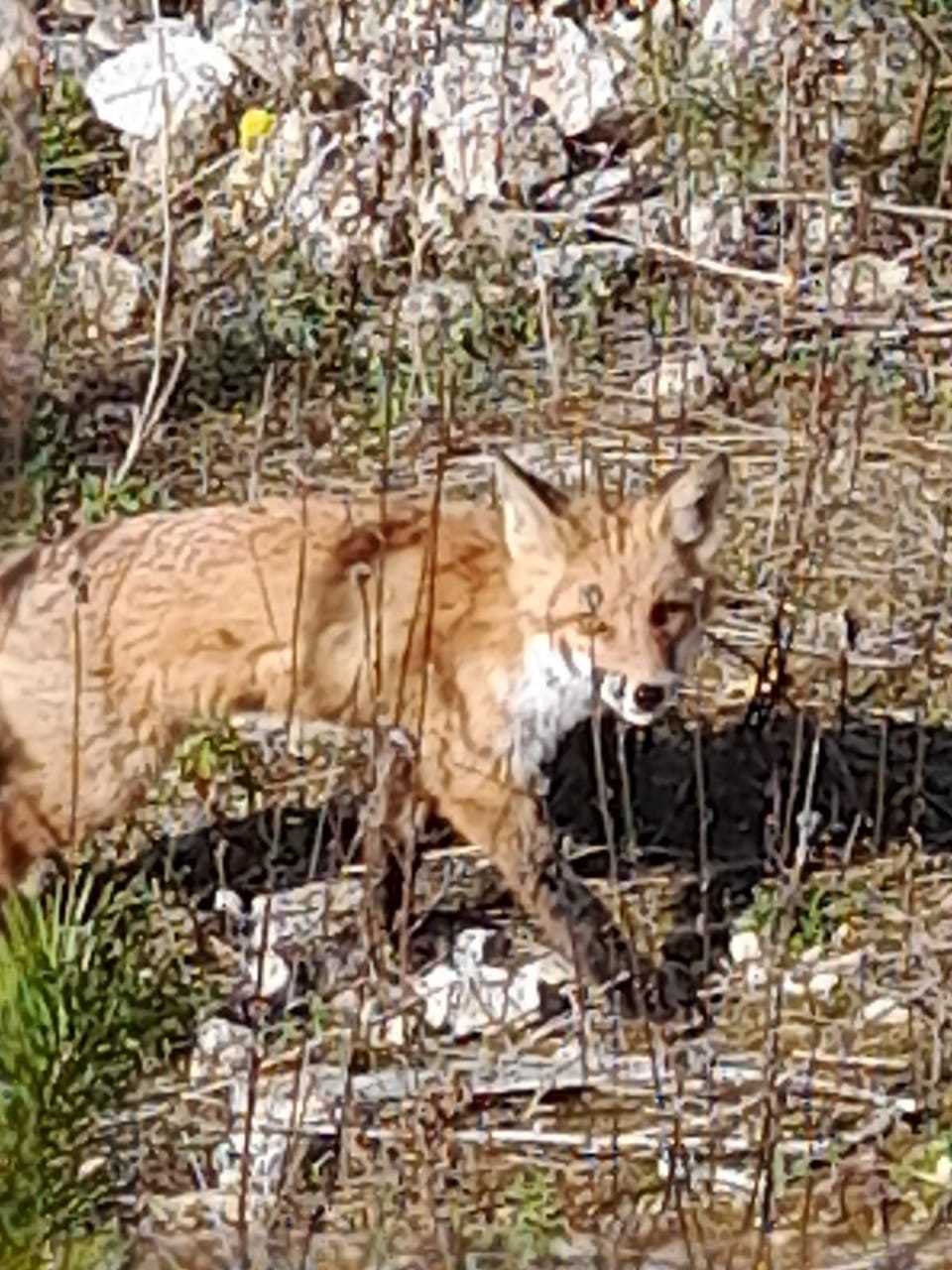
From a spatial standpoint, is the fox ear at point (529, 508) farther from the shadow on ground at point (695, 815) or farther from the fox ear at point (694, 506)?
the shadow on ground at point (695, 815)

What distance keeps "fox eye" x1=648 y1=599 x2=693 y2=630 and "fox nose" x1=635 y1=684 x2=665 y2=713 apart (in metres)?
0.12

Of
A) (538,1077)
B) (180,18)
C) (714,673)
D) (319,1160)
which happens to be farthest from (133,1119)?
(180,18)

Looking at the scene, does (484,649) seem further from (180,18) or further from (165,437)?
(180,18)

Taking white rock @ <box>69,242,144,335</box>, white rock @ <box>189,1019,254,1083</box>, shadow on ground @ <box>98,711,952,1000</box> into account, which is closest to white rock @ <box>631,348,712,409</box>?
white rock @ <box>69,242,144,335</box>

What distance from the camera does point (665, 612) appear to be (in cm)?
601

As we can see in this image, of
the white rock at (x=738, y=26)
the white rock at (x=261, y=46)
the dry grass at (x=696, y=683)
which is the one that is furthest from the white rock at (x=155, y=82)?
the white rock at (x=738, y=26)

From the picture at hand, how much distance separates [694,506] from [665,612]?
198mm

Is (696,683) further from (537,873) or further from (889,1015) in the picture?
(889,1015)

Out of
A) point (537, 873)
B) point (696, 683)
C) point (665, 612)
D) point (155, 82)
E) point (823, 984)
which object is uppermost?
point (155, 82)

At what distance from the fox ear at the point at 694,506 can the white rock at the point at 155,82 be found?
3072 millimetres

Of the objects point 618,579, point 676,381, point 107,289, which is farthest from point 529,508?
point 107,289

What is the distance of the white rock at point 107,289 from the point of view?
8148 millimetres

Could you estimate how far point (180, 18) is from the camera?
31.0 feet

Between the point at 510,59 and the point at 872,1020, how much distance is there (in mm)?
3937
